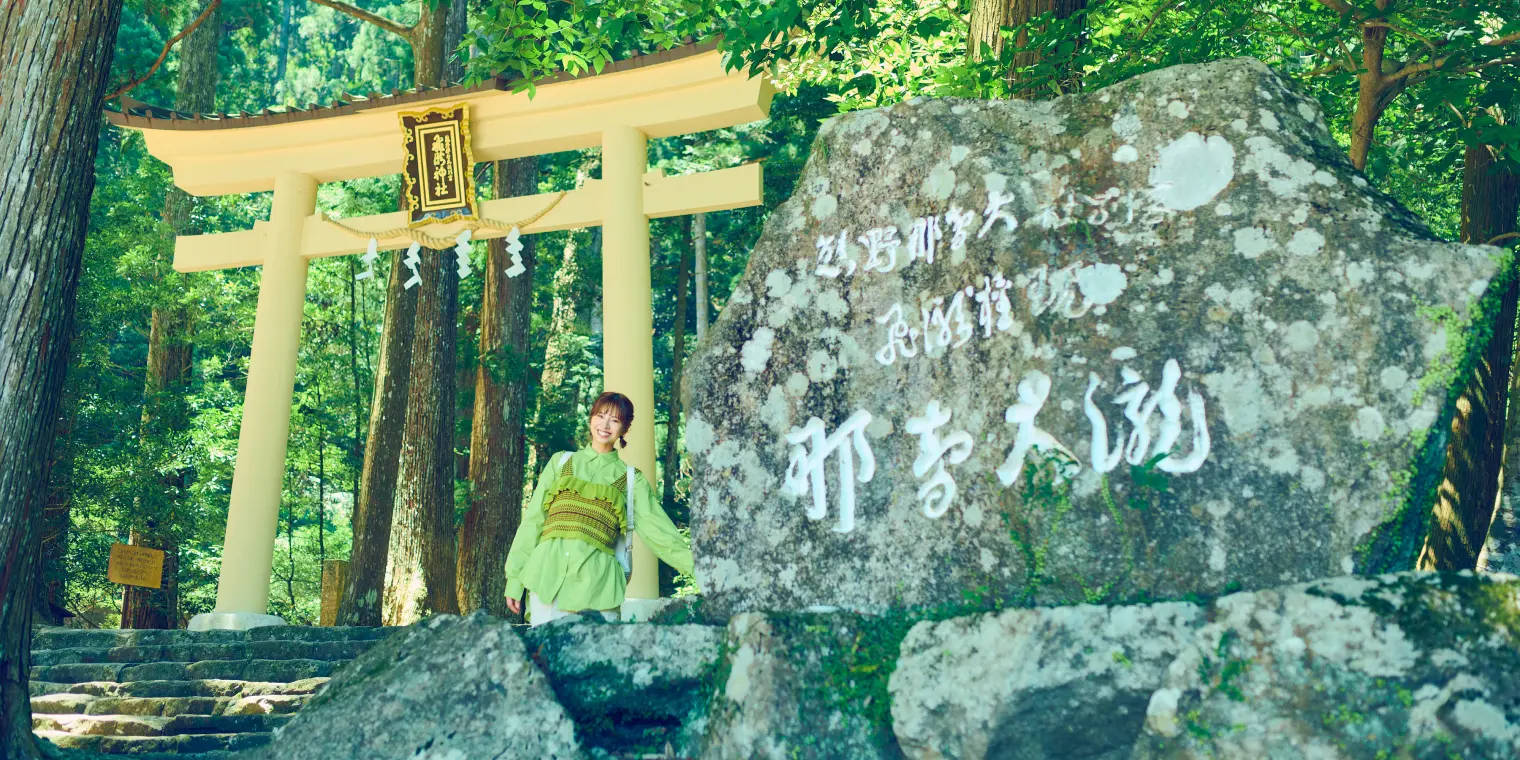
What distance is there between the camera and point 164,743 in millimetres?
5297

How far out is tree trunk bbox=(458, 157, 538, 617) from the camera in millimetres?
11461

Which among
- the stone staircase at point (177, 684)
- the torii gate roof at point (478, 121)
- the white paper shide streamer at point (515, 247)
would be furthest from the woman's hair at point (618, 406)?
the white paper shide streamer at point (515, 247)

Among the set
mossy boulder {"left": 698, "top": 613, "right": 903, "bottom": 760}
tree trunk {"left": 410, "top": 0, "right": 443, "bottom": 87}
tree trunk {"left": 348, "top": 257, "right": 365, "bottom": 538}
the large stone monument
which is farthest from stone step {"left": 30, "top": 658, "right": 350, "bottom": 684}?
tree trunk {"left": 348, "top": 257, "right": 365, "bottom": 538}

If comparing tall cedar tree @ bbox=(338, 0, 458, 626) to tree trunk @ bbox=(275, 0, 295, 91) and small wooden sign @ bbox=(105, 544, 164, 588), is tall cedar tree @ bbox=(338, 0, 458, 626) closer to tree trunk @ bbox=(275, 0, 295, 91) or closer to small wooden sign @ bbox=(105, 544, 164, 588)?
small wooden sign @ bbox=(105, 544, 164, 588)

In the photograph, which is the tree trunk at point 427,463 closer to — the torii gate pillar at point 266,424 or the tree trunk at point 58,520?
the torii gate pillar at point 266,424

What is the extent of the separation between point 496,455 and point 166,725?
6116 millimetres

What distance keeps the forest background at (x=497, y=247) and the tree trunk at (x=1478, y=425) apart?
0.11ft

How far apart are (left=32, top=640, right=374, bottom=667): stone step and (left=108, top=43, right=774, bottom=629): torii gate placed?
117 cm

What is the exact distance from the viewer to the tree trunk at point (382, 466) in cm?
993

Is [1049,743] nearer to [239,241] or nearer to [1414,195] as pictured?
[239,241]

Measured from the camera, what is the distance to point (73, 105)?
4230 millimetres

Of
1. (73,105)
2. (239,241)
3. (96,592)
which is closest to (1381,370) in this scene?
(73,105)

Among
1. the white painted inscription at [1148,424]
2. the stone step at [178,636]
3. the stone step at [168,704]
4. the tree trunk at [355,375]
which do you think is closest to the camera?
the white painted inscription at [1148,424]

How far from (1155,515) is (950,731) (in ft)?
2.73
